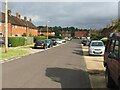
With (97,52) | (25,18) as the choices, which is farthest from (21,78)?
(25,18)

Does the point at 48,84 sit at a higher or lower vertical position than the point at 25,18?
Result: lower

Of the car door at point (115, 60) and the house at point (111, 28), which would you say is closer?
the car door at point (115, 60)

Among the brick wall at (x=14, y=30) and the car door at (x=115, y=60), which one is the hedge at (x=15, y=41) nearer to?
the brick wall at (x=14, y=30)

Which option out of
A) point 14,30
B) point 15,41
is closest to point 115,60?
point 15,41

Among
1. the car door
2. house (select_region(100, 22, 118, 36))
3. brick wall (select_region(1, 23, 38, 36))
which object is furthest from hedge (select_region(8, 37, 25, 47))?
the car door

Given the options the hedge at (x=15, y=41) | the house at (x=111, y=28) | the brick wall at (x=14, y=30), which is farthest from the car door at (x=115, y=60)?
the brick wall at (x=14, y=30)

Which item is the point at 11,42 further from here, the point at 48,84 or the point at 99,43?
the point at 48,84

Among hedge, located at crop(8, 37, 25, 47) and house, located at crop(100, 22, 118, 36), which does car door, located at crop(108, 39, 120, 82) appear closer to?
house, located at crop(100, 22, 118, 36)

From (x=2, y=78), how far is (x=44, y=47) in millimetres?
31953

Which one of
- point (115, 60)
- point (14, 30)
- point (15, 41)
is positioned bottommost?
point (15, 41)

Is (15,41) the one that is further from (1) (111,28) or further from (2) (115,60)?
(2) (115,60)

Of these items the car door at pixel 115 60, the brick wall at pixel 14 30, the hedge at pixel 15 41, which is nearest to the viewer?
the car door at pixel 115 60

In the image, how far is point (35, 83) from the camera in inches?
417

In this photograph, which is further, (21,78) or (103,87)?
(21,78)
